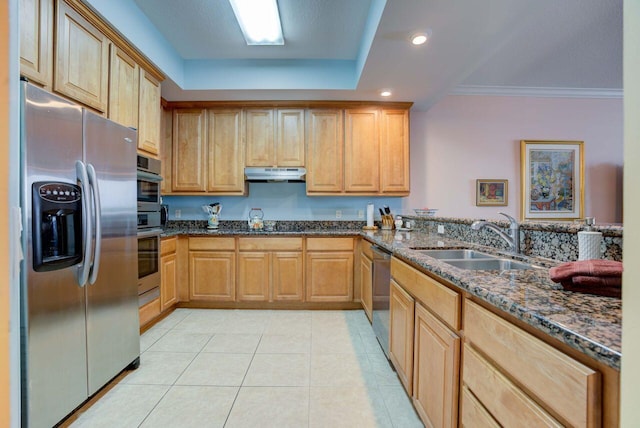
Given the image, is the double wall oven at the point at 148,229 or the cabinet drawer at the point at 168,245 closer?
the double wall oven at the point at 148,229

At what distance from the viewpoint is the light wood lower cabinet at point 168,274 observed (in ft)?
9.50

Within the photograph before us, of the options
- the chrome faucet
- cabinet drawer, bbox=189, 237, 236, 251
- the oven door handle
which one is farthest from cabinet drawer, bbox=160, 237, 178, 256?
the chrome faucet

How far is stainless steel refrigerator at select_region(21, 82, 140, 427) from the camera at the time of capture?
131 cm

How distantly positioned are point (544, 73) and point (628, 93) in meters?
3.99

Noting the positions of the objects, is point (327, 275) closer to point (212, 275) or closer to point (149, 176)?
point (212, 275)

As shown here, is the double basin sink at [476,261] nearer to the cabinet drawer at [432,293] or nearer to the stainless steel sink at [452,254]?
the stainless steel sink at [452,254]

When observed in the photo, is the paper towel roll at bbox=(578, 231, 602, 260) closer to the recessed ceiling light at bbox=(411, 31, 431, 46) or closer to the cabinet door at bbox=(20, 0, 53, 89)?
the recessed ceiling light at bbox=(411, 31, 431, 46)

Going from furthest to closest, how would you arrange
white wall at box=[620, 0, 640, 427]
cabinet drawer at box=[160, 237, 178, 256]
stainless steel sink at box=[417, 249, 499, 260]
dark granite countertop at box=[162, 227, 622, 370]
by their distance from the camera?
1. cabinet drawer at box=[160, 237, 178, 256]
2. stainless steel sink at box=[417, 249, 499, 260]
3. dark granite countertop at box=[162, 227, 622, 370]
4. white wall at box=[620, 0, 640, 427]

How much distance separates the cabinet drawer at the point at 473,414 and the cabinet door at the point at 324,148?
8.82ft

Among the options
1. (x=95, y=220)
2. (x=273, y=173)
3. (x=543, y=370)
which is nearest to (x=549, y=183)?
(x=273, y=173)

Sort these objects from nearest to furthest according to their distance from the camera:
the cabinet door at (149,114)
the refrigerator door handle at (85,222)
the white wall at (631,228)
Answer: the white wall at (631,228) < the refrigerator door handle at (85,222) < the cabinet door at (149,114)

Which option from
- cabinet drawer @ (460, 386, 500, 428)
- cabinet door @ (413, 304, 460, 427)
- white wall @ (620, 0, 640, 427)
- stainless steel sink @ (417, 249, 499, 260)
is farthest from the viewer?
stainless steel sink @ (417, 249, 499, 260)

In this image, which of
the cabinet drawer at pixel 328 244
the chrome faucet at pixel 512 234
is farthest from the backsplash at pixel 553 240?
the cabinet drawer at pixel 328 244

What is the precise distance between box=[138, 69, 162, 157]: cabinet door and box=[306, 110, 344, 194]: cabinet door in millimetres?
1572
